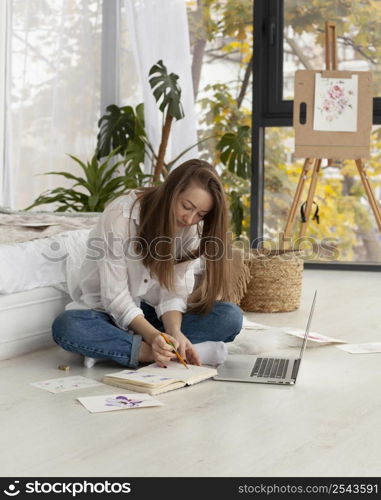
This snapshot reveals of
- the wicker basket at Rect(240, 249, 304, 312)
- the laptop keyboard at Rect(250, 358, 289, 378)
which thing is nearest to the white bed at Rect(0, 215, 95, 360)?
the laptop keyboard at Rect(250, 358, 289, 378)

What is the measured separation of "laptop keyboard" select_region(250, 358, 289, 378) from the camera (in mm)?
2568

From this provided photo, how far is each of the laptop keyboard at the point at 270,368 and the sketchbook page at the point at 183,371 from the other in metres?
0.15

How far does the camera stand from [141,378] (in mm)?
2396

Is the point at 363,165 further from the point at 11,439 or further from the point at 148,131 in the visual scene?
the point at 11,439

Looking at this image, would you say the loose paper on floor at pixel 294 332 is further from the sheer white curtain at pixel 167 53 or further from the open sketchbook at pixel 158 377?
the sheer white curtain at pixel 167 53

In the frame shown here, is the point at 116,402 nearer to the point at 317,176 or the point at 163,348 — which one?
the point at 163,348

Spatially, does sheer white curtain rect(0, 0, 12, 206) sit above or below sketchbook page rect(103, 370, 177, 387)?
above

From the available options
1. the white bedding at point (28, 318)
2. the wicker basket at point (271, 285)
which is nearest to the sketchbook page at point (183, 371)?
the white bedding at point (28, 318)

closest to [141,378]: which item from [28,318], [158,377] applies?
[158,377]

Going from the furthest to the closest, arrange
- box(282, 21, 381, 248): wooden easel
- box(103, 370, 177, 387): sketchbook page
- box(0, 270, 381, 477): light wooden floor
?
box(282, 21, 381, 248): wooden easel, box(103, 370, 177, 387): sketchbook page, box(0, 270, 381, 477): light wooden floor

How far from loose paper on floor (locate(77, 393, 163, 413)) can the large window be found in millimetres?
3288

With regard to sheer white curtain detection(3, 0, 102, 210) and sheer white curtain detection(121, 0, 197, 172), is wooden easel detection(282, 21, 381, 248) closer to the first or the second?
sheer white curtain detection(121, 0, 197, 172)

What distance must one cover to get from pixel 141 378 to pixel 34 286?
2.22 feet
